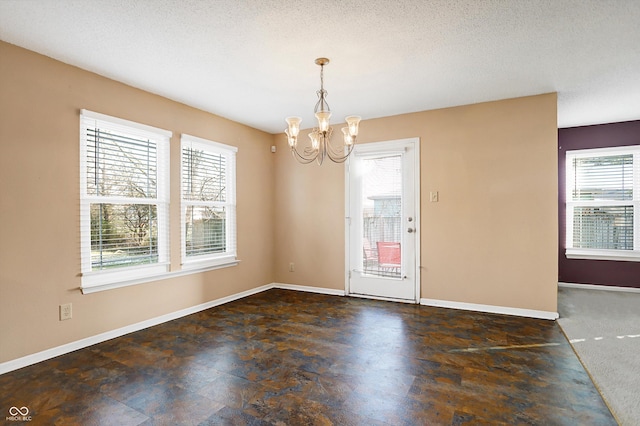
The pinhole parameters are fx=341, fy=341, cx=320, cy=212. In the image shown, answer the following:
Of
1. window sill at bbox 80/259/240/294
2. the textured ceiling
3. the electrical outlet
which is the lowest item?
the electrical outlet

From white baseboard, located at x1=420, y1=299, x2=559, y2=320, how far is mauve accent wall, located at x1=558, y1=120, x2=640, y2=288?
208 cm

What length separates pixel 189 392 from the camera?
222cm

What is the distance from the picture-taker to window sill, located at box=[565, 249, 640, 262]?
4.89 meters

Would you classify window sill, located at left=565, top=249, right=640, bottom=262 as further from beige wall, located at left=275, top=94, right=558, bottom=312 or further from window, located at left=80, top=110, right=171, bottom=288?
window, located at left=80, top=110, right=171, bottom=288

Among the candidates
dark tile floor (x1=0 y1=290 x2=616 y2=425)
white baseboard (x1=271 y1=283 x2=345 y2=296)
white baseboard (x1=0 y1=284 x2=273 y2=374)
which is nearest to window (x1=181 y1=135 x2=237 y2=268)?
white baseboard (x1=0 y1=284 x2=273 y2=374)

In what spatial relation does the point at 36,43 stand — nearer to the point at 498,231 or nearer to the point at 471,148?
the point at 471,148

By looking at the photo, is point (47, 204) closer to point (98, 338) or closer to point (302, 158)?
point (98, 338)

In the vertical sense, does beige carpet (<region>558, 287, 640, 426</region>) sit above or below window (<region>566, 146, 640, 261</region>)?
below

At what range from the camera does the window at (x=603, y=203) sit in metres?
4.92

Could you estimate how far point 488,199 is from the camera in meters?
3.99

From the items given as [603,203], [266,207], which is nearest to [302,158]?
[266,207]

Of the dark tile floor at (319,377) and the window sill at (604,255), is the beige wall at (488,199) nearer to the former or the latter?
the dark tile floor at (319,377)

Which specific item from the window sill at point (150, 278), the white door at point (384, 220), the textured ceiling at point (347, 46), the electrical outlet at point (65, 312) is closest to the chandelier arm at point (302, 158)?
the white door at point (384, 220)

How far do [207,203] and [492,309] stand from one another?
143 inches
